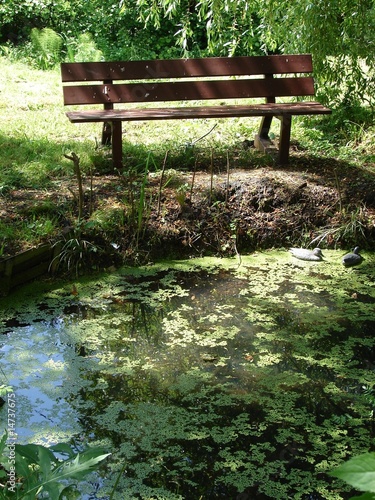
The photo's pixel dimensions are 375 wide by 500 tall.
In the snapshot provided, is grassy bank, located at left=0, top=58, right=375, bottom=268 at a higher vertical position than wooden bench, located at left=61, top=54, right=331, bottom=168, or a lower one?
lower

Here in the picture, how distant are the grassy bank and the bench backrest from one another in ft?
1.60

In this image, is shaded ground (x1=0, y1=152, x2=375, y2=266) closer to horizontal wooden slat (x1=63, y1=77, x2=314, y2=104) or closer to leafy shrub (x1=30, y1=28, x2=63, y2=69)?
horizontal wooden slat (x1=63, y1=77, x2=314, y2=104)

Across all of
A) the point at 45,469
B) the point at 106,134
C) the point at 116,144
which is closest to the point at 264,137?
the point at 106,134

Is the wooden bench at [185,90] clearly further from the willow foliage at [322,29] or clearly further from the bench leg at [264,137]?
the willow foliage at [322,29]

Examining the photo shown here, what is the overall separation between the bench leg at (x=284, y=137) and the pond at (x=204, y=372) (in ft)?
4.36

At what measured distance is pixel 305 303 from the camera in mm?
4734

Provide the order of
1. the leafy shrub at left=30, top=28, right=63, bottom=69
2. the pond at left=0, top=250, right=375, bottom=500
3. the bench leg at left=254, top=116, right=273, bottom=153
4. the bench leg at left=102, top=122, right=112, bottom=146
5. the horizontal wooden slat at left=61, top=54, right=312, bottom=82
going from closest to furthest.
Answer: the pond at left=0, top=250, right=375, bottom=500, the horizontal wooden slat at left=61, top=54, right=312, bottom=82, the bench leg at left=102, top=122, right=112, bottom=146, the bench leg at left=254, top=116, right=273, bottom=153, the leafy shrub at left=30, top=28, right=63, bottom=69

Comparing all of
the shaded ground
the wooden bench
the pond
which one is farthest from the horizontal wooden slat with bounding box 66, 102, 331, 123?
the pond

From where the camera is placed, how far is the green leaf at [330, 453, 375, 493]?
3.94ft

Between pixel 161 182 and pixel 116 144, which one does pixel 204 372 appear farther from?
pixel 116 144

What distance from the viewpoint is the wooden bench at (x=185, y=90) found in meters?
6.05

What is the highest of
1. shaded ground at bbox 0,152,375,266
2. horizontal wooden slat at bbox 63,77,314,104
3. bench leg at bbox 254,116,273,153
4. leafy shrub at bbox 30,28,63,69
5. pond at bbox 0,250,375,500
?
leafy shrub at bbox 30,28,63,69

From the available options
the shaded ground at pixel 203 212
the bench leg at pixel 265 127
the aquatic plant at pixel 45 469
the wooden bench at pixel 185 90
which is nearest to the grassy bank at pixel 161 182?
the shaded ground at pixel 203 212

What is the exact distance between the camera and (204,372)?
3.88m
